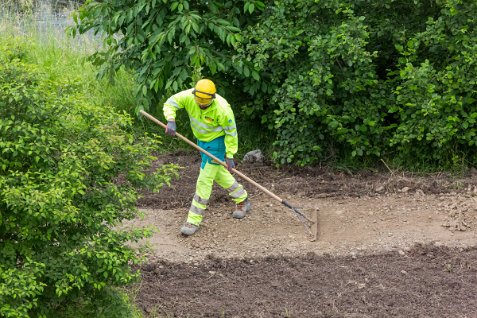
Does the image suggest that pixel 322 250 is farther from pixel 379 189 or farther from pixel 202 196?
pixel 379 189

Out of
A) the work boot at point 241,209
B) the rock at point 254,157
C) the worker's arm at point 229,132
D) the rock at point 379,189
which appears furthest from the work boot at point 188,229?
the rock at point 379,189

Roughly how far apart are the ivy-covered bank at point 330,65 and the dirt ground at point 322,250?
0.41 m

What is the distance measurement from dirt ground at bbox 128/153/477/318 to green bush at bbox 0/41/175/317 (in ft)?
3.60

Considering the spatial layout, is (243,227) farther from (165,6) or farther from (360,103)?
(165,6)

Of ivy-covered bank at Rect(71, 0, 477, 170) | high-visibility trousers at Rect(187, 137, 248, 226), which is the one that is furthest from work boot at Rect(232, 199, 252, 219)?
ivy-covered bank at Rect(71, 0, 477, 170)

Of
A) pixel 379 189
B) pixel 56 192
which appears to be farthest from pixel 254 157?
pixel 56 192

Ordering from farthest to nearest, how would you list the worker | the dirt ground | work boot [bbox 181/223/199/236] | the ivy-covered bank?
the ivy-covered bank
work boot [bbox 181/223/199/236]
the worker
the dirt ground

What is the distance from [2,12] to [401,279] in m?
9.35

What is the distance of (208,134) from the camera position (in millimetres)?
8203

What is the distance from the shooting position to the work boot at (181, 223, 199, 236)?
8.22 meters

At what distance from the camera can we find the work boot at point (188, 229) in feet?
27.0

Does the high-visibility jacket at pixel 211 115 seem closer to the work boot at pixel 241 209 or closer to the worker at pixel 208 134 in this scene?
the worker at pixel 208 134

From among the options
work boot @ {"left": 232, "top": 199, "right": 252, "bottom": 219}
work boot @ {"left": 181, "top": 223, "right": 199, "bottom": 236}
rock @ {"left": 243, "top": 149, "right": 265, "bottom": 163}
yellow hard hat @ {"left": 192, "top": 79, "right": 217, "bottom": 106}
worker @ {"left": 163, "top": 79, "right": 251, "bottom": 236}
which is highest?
yellow hard hat @ {"left": 192, "top": 79, "right": 217, "bottom": 106}

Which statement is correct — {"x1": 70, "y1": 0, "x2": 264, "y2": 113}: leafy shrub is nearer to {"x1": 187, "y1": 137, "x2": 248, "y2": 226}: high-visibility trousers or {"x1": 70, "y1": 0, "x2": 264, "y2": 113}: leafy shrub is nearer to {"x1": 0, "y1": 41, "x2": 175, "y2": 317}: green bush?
{"x1": 187, "y1": 137, "x2": 248, "y2": 226}: high-visibility trousers
